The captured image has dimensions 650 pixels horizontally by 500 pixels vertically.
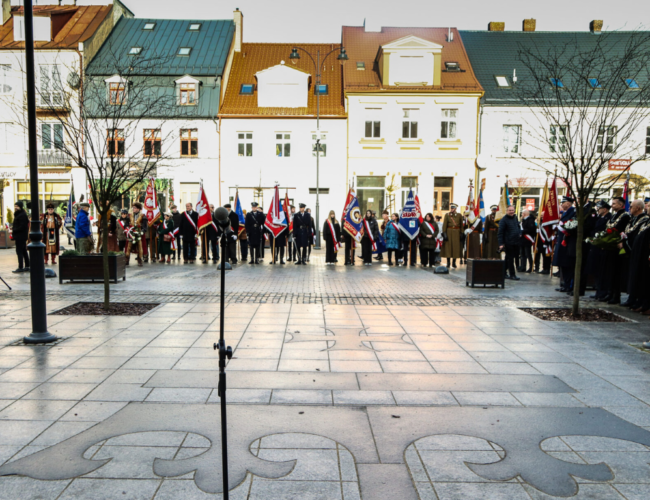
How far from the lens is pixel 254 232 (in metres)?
18.8

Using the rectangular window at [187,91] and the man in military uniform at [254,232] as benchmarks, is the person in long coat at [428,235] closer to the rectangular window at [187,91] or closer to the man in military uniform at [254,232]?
the man in military uniform at [254,232]

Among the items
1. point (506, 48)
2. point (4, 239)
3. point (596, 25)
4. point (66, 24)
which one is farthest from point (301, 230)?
point (596, 25)

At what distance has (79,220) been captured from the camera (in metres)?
14.8

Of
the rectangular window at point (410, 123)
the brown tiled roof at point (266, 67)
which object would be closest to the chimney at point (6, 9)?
the brown tiled roof at point (266, 67)

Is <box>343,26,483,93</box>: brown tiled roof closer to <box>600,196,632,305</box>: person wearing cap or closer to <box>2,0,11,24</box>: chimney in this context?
<box>2,0,11,24</box>: chimney

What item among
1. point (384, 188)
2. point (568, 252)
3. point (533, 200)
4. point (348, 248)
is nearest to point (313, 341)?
point (568, 252)

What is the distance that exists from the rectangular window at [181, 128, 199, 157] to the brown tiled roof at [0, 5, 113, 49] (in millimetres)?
8433

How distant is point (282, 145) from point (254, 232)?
16.2 metres

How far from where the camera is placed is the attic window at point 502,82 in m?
34.1

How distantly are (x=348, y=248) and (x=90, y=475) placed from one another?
16.0 meters

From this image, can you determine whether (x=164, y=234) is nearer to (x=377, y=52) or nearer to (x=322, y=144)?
(x=322, y=144)

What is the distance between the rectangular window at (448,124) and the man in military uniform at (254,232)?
18.4 metres

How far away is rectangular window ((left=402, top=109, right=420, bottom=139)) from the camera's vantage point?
111 feet

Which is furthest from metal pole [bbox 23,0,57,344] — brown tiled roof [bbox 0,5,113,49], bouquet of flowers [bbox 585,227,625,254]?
brown tiled roof [bbox 0,5,113,49]
